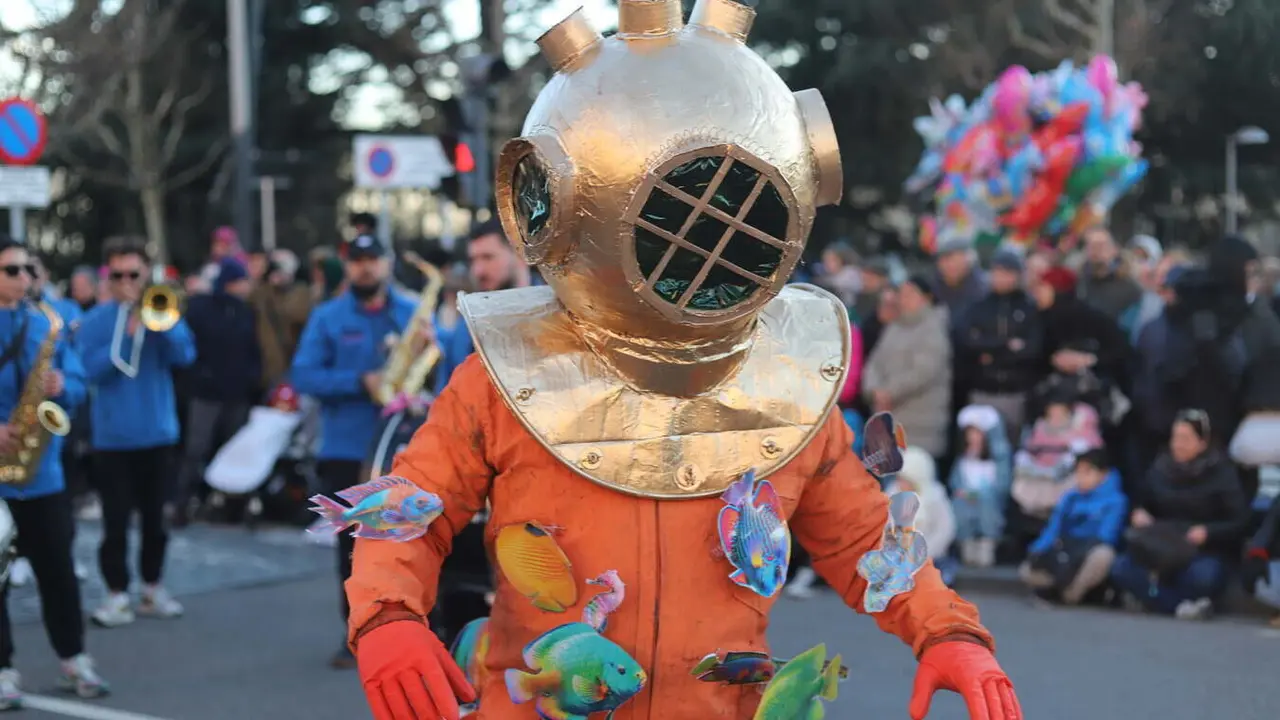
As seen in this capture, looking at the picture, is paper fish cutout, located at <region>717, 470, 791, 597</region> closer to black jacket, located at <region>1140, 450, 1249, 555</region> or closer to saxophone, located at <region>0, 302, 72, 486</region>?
saxophone, located at <region>0, 302, 72, 486</region>

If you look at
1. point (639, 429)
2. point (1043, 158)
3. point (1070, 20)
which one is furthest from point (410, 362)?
point (1070, 20)

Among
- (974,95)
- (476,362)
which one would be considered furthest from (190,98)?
(476,362)

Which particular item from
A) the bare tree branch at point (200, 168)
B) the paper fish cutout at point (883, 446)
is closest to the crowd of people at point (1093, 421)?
the paper fish cutout at point (883, 446)

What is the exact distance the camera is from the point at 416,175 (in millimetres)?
12734

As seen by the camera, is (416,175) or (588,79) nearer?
(588,79)

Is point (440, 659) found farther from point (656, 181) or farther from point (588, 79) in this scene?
point (588, 79)

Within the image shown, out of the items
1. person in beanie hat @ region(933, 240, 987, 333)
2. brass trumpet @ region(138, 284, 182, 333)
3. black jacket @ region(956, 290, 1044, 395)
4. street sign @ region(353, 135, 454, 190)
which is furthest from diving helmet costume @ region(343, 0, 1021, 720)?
street sign @ region(353, 135, 454, 190)

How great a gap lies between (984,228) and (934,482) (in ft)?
20.9

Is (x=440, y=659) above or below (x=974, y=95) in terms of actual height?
below

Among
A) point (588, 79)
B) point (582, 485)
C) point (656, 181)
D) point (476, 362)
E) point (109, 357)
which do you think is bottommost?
point (109, 357)

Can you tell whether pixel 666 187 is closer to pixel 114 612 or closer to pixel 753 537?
pixel 753 537

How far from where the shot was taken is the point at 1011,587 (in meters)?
8.26

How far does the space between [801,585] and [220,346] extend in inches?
190

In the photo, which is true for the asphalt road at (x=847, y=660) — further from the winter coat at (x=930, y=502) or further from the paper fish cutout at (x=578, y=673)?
the paper fish cutout at (x=578, y=673)
